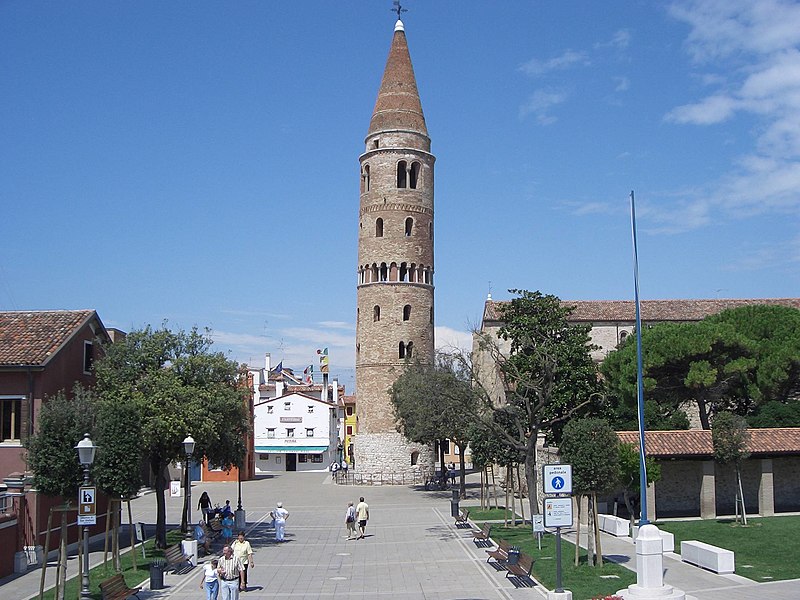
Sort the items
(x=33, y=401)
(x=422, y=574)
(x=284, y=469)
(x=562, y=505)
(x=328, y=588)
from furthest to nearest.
A: (x=284, y=469)
(x=33, y=401)
(x=422, y=574)
(x=328, y=588)
(x=562, y=505)

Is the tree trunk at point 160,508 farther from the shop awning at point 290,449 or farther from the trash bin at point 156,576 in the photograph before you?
the shop awning at point 290,449

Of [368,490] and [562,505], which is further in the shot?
[368,490]

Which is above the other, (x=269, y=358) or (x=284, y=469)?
(x=269, y=358)

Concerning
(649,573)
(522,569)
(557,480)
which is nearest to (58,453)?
(522,569)

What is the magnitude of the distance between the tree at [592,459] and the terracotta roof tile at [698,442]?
1028cm

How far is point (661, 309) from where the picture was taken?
6338 centimetres

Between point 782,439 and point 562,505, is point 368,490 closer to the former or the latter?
point 782,439

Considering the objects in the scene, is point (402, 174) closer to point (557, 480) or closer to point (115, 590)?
point (115, 590)

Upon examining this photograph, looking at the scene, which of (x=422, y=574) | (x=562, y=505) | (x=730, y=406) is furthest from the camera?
(x=730, y=406)

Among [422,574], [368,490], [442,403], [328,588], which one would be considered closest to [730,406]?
[442,403]

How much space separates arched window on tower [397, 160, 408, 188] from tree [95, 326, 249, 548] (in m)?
34.7

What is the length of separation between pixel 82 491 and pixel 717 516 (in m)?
26.1

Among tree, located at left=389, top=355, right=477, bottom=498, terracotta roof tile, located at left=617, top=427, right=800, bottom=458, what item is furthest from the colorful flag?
terracotta roof tile, located at left=617, top=427, right=800, bottom=458

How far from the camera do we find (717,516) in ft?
114
